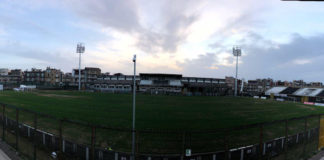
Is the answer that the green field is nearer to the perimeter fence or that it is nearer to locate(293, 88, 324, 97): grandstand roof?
the perimeter fence

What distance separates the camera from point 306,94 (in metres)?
54.2

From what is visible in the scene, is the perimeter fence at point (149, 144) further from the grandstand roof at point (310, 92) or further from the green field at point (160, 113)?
the grandstand roof at point (310, 92)

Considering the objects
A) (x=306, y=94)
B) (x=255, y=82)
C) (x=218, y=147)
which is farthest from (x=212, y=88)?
(x=218, y=147)

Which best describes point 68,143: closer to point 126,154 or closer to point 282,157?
point 126,154

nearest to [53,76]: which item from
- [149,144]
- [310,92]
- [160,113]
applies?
[160,113]

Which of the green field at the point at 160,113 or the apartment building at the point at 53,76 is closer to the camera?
the green field at the point at 160,113

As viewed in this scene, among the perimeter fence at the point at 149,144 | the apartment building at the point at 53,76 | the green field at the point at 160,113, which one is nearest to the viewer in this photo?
the perimeter fence at the point at 149,144

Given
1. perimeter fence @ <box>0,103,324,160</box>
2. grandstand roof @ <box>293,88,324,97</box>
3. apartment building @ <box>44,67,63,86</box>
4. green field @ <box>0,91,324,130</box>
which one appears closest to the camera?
perimeter fence @ <box>0,103,324,160</box>

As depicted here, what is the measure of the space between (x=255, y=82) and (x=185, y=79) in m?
72.9

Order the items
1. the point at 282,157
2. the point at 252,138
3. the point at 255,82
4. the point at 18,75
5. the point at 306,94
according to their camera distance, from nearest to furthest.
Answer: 1. the point at 282,157
2. the point at 252,138
3. the point at 306,94
4. the point at 18,75
5. the point at 255,82

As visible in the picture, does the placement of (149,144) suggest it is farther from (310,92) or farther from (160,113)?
(310,92)

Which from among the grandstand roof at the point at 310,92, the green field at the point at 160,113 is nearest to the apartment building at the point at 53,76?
the green field at the point at 160,113

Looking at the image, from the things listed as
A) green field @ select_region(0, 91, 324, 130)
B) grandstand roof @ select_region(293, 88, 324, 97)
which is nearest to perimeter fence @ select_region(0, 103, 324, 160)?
green field @ select_region(0, 91, 324, 130)

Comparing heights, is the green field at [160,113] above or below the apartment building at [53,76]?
below
